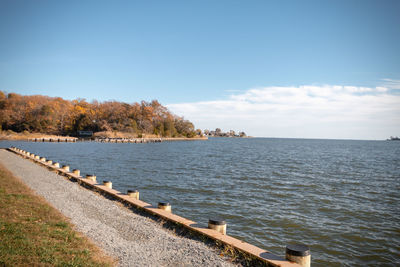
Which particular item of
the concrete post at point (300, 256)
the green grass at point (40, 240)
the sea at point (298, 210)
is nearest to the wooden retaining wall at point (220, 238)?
the concrete post at point (300, 256)

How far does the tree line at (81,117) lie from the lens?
91.6 m

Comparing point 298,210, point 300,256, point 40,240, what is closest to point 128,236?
point 40,240

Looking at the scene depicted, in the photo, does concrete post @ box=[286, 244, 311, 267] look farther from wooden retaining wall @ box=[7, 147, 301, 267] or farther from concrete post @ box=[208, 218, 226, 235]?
concrete post @ box=[208, 218, 226, 235]

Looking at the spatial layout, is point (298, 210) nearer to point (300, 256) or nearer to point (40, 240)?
point (300, 256)

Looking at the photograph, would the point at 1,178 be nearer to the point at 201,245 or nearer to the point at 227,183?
the point at 201,245

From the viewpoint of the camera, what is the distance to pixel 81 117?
103m

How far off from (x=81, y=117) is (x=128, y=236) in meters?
A: 108

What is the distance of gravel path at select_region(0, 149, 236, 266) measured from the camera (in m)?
5.14

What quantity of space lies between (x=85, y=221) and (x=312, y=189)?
1536cm

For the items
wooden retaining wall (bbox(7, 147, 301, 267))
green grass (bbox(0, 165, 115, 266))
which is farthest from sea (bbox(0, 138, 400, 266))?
green grass (bbox(0, 165, 115, 266))

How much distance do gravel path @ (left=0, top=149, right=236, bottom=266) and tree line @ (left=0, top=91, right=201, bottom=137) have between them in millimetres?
96323

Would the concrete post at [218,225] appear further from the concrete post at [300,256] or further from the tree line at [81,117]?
the tree line at [81,117]

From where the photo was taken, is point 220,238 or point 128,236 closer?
point 220,238

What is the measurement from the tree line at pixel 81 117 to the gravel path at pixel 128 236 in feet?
316
